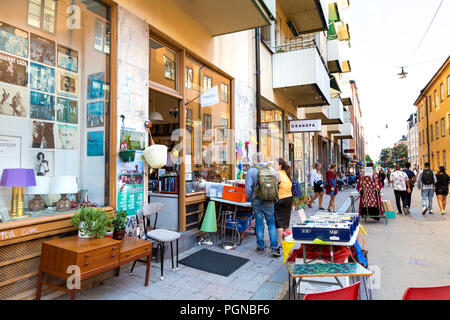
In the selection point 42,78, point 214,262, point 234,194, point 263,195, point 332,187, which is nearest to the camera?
point 42,78

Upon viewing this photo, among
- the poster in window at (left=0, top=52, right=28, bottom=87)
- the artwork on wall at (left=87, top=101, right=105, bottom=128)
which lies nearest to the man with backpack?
the artwork on wall at (left=87, top=101, right=105, bottom=128)

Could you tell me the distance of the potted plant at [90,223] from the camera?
3.62 m

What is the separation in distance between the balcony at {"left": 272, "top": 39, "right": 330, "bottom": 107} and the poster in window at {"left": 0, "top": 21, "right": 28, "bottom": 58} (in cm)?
844

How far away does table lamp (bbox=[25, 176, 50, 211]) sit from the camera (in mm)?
3905

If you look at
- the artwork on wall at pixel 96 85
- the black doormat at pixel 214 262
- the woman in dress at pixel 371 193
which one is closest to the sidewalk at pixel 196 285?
the black doormat at pixel 214 262

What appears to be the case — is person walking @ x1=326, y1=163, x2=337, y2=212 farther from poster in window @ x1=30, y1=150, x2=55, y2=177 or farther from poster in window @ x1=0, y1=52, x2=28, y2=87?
poster in window @ x1=0, y1=52, x2=28, y2=87

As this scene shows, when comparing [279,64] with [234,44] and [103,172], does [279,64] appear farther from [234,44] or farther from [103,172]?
[103,172]

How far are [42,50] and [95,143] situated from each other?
5.00 feet

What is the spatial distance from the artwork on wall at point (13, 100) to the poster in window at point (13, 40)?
476 mm

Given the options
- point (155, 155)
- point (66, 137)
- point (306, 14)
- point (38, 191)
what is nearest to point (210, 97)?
point (155, 155)

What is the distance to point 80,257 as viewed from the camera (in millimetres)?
3121

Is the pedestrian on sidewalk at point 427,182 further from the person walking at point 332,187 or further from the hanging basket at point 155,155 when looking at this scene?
the hanging basket at point 155,155

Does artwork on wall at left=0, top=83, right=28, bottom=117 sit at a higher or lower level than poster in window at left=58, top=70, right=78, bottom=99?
lower

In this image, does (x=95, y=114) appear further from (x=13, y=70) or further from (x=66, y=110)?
(x=13, y=70)
